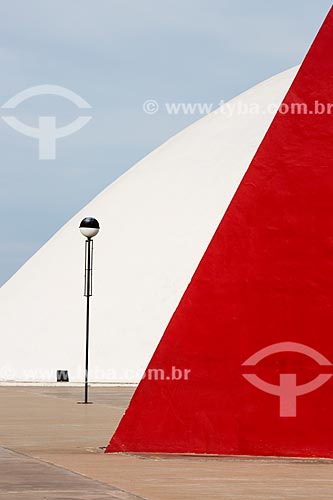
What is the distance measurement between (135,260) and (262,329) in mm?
35587

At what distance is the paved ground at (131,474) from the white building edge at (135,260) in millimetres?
27825

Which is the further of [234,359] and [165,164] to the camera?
[165,164]

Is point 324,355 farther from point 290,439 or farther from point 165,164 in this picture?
point 165,164

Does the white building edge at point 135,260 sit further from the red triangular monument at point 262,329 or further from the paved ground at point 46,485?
the paved ground at point 46,485

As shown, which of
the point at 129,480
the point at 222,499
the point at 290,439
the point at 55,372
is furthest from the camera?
the point at 55,372

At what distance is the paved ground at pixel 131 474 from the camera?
41.2 ft

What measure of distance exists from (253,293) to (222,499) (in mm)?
4684

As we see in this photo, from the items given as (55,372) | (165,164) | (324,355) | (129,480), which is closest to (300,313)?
(324,355)

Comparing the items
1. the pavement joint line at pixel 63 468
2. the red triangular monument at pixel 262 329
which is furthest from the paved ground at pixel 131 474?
the red triangular monument at pixel 262 329

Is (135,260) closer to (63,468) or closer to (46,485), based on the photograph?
(63,468)

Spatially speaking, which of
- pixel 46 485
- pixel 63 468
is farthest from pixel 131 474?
pixel 46 485

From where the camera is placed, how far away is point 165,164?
54.6 meters

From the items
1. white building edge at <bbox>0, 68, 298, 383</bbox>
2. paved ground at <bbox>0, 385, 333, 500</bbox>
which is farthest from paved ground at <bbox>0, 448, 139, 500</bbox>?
white building edge at <bbox>0, 68, 298, 383</bbox>

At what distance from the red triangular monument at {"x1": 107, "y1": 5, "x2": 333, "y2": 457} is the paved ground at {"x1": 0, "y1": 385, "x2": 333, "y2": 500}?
1.46ft
